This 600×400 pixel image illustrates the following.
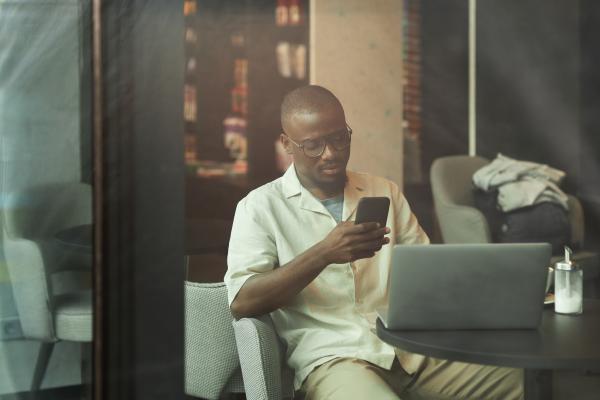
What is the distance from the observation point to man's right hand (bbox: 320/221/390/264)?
1.38 metres

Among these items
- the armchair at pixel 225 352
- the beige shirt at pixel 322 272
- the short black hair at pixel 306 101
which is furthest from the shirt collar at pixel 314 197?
the armchair at pixel 225 352

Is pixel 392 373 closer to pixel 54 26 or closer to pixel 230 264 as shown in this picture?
pixel 230 264

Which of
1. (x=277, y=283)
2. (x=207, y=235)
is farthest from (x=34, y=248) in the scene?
(x=277, y=283)

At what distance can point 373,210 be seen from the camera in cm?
141

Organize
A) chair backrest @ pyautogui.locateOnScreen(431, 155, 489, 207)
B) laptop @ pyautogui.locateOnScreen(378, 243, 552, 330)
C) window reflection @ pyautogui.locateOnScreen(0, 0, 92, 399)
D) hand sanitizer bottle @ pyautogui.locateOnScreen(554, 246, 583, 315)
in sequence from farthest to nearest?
1. chair backrest @ pyautogui.locateOnScreen(431, 155, 489, 207)
2. hand sanitizer bottle @ pyautogui.locateOnScreen(554, 246, 583, 315)
3. window reflection @ pyautogui.locateOnScreen(0, 0, 92, 399)
4. laptop @ pyautogui.locateOnScreen(378, 243, 552, 330)

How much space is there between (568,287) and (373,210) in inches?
17.2

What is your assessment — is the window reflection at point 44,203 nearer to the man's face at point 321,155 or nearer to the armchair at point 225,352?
the armchair at point 225,352

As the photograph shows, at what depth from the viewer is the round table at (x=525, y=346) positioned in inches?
39.3

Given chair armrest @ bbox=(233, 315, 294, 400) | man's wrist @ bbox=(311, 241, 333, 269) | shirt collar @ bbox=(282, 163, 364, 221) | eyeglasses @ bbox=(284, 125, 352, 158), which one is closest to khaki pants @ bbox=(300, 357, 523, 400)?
chair armrest @ bbox=(233, 315, 294, 400)

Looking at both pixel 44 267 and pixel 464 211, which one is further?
pixel 464 211

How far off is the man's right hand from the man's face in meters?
0.11

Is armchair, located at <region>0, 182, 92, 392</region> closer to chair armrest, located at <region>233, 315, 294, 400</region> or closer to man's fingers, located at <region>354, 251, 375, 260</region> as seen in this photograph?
chair armrest, located at <region>233, 315, 294, 400</region>

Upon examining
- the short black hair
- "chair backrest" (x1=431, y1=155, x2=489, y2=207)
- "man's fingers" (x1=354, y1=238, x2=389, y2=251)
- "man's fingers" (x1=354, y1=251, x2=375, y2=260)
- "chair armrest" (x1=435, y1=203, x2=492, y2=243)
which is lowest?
"man's fingers" (x1=354, y1=251, x2=375, y2=260)

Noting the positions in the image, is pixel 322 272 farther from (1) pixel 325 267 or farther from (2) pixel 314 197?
(2) pixel 314 197
